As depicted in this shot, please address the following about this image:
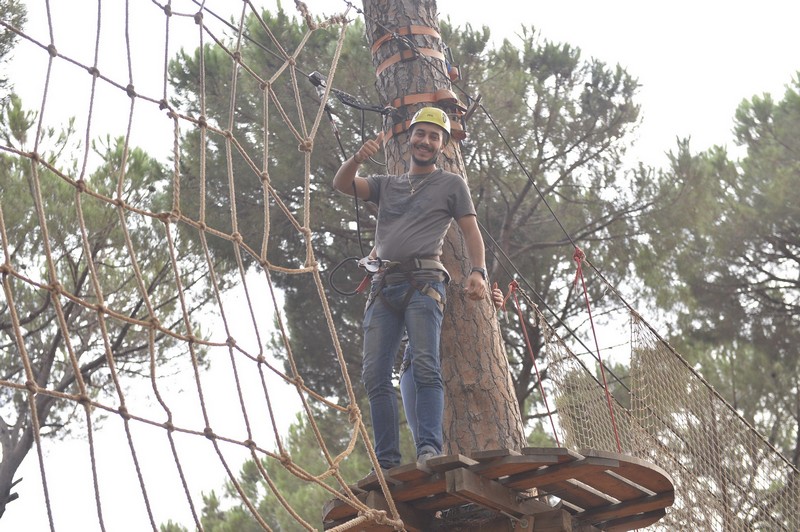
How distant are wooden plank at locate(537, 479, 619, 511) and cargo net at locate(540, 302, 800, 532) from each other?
31.4 inches

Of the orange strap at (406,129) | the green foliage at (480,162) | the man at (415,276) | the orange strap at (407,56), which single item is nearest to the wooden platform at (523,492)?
the man at (415,276)

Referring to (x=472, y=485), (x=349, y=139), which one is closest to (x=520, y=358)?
(x=349, y=139)

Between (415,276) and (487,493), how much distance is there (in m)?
0.64

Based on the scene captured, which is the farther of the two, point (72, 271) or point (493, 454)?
point (72, 271)

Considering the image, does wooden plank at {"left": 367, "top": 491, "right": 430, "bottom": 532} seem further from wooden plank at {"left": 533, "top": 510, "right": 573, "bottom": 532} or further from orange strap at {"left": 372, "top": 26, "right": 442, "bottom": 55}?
orange strap at {"left": 372, "top": 26, "right": 442, "bottom": 55}

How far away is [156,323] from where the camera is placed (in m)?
2.33

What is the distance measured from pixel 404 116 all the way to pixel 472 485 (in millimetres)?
1523

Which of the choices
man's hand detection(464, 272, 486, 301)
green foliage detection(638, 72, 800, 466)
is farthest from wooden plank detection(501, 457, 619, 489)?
green foliage detection(638, 72, 800, 466)

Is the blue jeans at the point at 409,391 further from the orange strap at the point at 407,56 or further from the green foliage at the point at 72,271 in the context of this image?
the green foliage at the point at 72,271

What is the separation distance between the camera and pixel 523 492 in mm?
2629

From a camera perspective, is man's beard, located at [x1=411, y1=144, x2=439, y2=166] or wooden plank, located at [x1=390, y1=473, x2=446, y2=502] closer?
wooden plank, located at [x1=390, y1=473, x2=446, y2=502]

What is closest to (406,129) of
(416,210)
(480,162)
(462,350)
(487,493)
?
(416,210)

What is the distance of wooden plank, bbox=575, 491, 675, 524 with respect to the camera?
266cm

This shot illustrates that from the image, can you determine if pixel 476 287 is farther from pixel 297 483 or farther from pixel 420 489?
pixel 297 483
